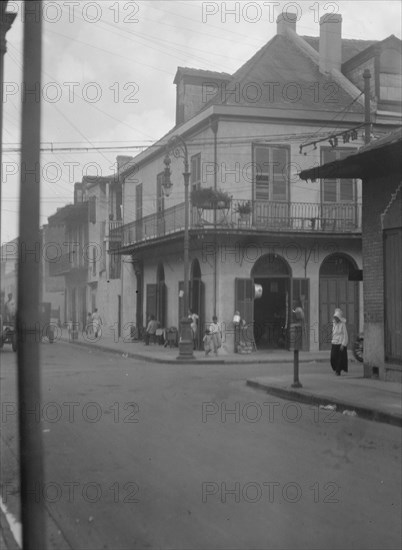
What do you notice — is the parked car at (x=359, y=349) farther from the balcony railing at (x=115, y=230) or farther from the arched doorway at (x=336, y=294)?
the balcony railing at (x=115, y=230)

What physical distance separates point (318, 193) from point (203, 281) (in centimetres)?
489

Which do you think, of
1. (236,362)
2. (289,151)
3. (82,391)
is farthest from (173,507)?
(289,151)

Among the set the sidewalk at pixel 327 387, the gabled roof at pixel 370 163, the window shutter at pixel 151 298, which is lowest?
the sidewalk at pixel 327 387

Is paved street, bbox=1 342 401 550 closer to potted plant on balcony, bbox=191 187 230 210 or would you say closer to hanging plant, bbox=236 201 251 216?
potted plant on balcony, bbox=191 187 230 210

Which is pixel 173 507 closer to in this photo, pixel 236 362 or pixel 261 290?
pixel 236 362

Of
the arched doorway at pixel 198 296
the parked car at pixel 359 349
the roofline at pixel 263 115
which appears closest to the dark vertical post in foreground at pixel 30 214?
the parked car at pixel 359 349

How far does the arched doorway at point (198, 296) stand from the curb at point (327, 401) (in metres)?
9.95

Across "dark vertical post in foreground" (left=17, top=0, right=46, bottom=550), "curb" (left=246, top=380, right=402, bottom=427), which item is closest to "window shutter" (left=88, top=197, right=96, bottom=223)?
"curb" (left=246, top=380, right=402, bottom=427)

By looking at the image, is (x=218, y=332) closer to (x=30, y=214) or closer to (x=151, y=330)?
(x=151, y=330)

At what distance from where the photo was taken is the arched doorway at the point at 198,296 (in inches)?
976

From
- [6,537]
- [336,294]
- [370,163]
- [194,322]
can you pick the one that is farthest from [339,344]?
[6,537]

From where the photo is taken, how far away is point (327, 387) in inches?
529

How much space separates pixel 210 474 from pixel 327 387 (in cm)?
690

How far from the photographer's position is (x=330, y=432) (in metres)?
9.39
